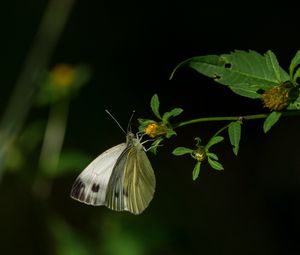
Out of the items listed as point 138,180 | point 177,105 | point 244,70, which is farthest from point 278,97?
point 177,105

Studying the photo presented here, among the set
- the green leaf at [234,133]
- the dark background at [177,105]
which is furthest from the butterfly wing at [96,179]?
the dark background at [177,105]

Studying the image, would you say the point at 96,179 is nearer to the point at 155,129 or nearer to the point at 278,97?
the point at 155,129

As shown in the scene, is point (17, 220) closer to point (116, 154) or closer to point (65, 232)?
point (65, 232)

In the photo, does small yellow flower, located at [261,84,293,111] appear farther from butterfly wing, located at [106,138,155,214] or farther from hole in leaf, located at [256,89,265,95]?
butterfly wing, located at [106,138,155,214]

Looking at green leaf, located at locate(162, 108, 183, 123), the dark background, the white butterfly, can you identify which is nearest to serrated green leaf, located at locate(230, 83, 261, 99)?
green leaf, located at locate(162, 108, 183, 123)

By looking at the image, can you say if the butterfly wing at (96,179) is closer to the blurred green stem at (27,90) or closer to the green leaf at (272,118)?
the blurred green stem at (27,90)
